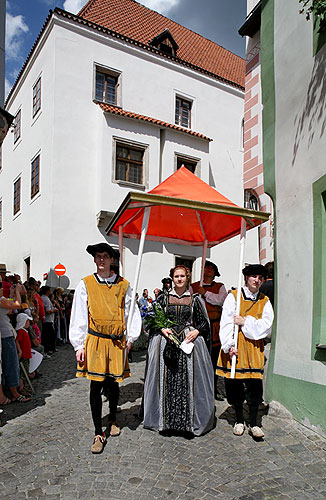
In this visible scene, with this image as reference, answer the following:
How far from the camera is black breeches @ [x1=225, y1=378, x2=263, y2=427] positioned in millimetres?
4512

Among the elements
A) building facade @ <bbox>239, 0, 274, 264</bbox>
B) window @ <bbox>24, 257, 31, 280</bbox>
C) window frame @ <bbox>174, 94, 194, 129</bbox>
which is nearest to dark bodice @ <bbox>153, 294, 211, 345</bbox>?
building facade @ <bbox>239, 0, 274, 264</bbox>

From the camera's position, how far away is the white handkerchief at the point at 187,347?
4.56 m

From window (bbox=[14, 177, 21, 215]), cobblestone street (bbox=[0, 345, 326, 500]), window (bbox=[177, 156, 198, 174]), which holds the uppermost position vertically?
window (bbox=[177, 156, 198, 174])

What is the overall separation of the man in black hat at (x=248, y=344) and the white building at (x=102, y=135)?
10724 millimetres

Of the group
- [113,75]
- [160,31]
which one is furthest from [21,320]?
[160,31]

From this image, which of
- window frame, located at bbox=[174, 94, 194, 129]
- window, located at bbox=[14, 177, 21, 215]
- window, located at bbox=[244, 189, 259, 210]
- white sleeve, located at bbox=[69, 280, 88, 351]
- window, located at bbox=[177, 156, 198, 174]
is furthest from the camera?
window, located at bbox=[14, 177, 21, 215]

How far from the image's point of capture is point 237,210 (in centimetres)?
528

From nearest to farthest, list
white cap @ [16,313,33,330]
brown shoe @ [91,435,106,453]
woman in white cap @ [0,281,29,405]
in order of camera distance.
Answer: brown shoe @ [91,435,106,453], woman in white cap @ [0,281,29,405], white cap @ [16,313,33,330]

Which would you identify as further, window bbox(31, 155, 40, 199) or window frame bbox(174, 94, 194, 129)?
window frame bbox(174, 94, 194, 129)

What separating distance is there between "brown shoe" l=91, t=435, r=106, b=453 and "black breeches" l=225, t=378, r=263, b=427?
1.42 meters

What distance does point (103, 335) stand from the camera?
13.9ft

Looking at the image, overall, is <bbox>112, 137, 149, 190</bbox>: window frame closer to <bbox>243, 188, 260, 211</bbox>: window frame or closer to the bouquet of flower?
<bbox>243, 188, 260, 211</bbox>: window frame

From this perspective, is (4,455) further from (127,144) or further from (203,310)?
(127,144)

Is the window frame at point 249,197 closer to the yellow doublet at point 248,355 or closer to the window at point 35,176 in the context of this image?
the yellow doublet at point 248,355
